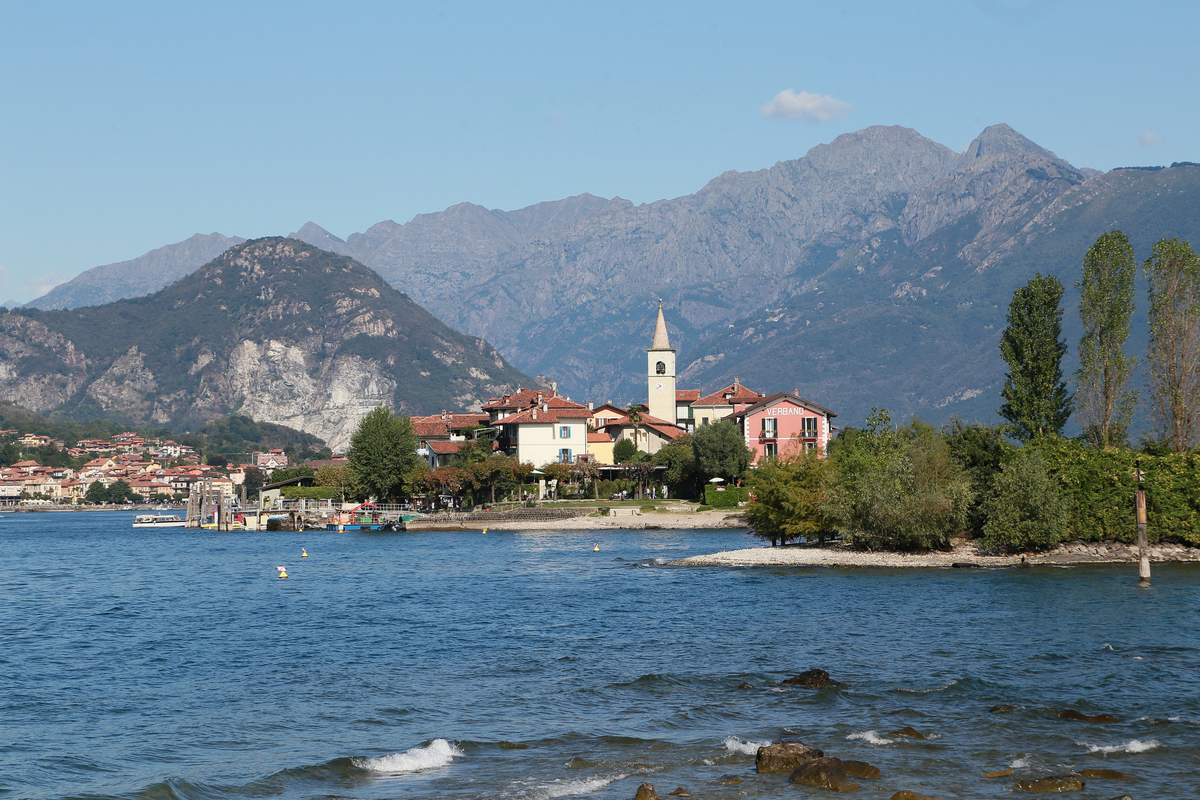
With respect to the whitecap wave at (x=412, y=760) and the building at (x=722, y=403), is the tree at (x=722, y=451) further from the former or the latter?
the whitecap wave at (x=412, y=760)

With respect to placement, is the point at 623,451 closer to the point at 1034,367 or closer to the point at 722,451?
the point at 722,451

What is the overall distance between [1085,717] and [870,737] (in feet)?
16.1

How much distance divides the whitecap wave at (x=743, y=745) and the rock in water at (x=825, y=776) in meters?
2.02

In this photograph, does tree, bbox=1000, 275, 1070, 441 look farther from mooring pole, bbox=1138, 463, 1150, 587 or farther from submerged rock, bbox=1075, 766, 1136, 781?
submerged rock, bbox=1075, 766, 1136, 781

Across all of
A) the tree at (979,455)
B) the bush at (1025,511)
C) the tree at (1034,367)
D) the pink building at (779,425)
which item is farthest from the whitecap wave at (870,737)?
the pink building at (779,425)

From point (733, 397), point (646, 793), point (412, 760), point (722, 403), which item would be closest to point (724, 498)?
point (722, 403)

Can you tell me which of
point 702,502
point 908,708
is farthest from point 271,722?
point 702,502

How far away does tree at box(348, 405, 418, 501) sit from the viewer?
373ft

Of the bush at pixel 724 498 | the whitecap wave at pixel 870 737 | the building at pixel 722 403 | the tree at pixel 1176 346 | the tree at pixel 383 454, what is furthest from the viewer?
the building at pixel 722 403

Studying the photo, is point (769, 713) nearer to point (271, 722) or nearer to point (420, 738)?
point (420, 738)

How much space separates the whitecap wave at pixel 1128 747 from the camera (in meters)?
24.7

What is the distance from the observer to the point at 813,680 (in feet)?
103

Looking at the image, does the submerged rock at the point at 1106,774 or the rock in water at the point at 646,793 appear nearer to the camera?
the rock in water at the point at 646,793

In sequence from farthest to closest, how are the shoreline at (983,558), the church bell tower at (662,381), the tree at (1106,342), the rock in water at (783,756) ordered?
the church bell tower at (662,381) → the tree at (1106,342) → the shoreline at (983,558) → the rock in water at (783,756)
